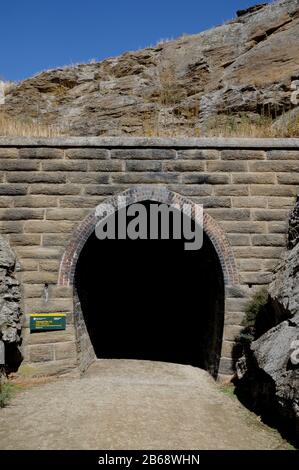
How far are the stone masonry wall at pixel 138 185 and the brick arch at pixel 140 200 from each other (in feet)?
0.33

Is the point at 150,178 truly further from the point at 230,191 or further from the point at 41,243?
the point at 41,243

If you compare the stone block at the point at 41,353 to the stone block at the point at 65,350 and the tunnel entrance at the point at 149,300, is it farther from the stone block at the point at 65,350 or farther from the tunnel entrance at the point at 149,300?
the tunnel entrance at the point at 149,300

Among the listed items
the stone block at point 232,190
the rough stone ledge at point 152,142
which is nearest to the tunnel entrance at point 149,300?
the stone block at point 232,190

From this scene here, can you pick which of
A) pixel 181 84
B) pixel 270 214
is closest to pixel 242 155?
pixel 270 214

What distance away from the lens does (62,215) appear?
7785mm

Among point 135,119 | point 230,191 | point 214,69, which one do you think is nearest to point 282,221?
point 230,191

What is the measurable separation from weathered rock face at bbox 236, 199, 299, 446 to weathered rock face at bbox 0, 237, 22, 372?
157 inches

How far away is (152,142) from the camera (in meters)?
7.98

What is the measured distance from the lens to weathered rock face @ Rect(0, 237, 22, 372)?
6988 millimetres

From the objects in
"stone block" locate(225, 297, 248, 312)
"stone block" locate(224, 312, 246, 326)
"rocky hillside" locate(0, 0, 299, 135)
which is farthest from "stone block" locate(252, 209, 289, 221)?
"rocky hillside" locate(0, 0, 299, 135)

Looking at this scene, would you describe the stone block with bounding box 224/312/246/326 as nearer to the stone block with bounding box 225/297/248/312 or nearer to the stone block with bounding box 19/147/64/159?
the stone block with bounding box 225/297/248/312

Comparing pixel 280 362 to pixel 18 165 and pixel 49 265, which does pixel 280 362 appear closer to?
pixel 49 265

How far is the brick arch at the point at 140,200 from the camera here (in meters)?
7.65

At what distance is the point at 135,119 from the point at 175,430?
1218cm
